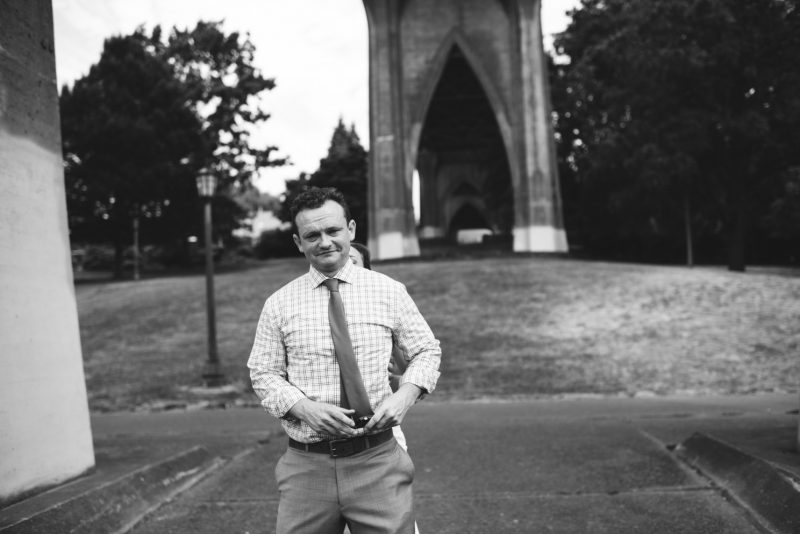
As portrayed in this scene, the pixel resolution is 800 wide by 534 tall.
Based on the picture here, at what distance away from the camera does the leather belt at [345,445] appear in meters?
2.68

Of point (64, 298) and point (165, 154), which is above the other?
point (165, 154)

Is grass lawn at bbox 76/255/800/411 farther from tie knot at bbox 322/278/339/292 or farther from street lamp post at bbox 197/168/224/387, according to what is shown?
tie knot at bbox 322/278/339/292

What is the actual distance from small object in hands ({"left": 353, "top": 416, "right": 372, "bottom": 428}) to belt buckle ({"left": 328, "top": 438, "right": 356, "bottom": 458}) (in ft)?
0.31

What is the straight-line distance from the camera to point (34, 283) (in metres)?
4.93

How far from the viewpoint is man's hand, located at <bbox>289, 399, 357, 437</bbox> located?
2547mm

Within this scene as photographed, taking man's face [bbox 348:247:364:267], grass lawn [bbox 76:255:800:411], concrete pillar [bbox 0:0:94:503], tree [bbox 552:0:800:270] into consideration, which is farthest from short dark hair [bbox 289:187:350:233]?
tree [bbox 552:0:800:270]

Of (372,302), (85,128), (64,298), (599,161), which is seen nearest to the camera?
(372,302)

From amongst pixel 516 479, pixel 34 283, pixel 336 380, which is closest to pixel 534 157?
pixel 516 479

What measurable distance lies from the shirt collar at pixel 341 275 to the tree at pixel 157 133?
3429cm

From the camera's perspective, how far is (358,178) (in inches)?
2085

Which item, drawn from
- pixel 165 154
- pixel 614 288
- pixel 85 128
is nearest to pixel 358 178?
pixel 165 154

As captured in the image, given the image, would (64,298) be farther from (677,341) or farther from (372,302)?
(677,341)

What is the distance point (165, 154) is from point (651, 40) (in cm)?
2612

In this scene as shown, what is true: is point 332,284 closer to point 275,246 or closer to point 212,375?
point 212,375
